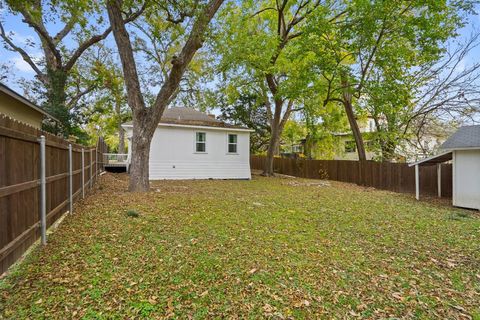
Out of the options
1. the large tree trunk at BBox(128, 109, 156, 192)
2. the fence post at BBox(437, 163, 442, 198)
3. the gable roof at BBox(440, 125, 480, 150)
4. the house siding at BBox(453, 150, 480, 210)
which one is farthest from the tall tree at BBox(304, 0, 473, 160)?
the large tree trunk at BBox(128, 109, 156, 192)

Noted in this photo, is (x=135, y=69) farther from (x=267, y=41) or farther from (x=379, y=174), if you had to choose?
(x=379, y=174)

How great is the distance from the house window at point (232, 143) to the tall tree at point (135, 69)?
24.4 ft

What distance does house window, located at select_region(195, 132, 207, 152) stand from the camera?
48.3 ft

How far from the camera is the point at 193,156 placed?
14.7 m

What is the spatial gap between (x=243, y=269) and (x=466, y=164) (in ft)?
28.8

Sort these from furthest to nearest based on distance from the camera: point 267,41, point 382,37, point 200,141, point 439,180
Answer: point 200,141 → point 267,41 → point 382,37 → point 439,180

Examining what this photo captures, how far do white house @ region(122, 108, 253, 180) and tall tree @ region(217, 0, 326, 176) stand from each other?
10.1 ft

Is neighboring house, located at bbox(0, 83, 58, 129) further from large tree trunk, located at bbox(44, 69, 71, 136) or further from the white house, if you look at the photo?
the white house

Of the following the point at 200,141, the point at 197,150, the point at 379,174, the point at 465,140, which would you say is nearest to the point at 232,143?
the point at 200,141

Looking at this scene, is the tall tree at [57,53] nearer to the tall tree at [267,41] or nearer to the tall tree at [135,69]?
the tall tree at [135,69]

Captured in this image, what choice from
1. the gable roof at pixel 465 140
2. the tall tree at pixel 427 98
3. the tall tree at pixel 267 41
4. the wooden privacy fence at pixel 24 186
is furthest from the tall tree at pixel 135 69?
the gable roof at pixel 465 140

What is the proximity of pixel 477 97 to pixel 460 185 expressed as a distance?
593cm

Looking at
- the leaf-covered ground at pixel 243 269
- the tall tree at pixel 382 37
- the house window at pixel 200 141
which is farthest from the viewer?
the house window at pixel 200 141

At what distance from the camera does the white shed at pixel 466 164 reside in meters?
8.34
